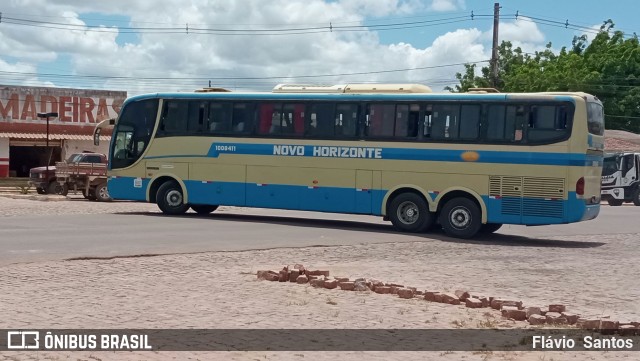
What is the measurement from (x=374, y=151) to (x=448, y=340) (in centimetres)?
1367

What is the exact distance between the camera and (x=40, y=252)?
1523cm

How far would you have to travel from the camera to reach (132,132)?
25.7 m

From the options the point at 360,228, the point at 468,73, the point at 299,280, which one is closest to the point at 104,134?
the point at 468,73

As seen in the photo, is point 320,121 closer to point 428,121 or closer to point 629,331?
point 428,121

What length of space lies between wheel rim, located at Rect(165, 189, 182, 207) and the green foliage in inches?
1696

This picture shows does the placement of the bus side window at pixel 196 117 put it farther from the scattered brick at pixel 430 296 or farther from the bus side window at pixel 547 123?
the scattered brick at pixel 430 296

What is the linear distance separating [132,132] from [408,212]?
27.2 ft

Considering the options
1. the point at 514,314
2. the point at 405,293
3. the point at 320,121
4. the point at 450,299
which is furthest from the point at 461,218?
the point at 514,314

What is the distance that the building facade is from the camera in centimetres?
5225

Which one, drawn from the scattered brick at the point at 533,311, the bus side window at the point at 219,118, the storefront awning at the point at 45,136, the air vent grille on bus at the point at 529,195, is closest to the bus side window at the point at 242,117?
the bus side window at the point at 219,118

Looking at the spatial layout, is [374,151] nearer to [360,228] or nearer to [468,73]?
[360,228]

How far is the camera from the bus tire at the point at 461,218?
21.1 metres

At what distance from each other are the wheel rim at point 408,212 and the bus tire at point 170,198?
6.25m

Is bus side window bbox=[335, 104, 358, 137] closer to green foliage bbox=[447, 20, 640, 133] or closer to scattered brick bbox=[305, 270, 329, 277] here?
scattered brick bbox=[305, 270, 329, 277]
